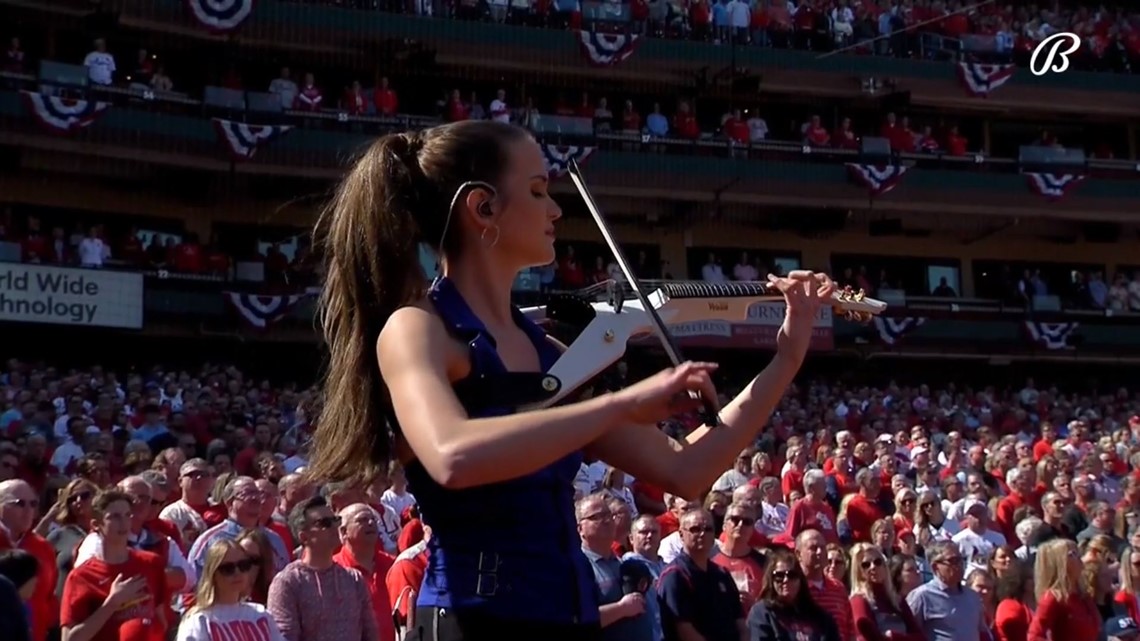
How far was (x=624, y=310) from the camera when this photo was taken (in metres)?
2.42

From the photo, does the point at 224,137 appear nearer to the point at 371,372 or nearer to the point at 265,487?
the point at 265,487

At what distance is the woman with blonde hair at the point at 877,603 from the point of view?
7.75 metres

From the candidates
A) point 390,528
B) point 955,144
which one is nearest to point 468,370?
point 390,528

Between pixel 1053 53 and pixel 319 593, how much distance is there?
27011 mm

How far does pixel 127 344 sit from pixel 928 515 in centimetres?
1574

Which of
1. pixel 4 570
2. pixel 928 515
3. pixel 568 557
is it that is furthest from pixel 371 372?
pixel 928 515

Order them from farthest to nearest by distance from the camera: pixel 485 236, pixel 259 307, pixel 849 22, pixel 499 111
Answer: pixel 849 22, pixel 499 111, pixel 259 307, pixel 485 236

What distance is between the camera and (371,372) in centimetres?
232

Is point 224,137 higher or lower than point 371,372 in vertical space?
higher

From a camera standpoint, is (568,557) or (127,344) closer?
(568,557)

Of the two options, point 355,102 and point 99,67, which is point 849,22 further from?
point 99,67

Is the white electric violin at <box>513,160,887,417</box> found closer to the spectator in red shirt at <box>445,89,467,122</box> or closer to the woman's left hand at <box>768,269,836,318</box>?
the woman's left hand at <box>768,269,836,318</box>

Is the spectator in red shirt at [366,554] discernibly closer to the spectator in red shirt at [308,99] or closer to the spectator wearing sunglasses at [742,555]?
the spectator wearing sunglasses at [742,555]

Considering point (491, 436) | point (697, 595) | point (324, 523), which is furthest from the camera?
point (697, 595)
